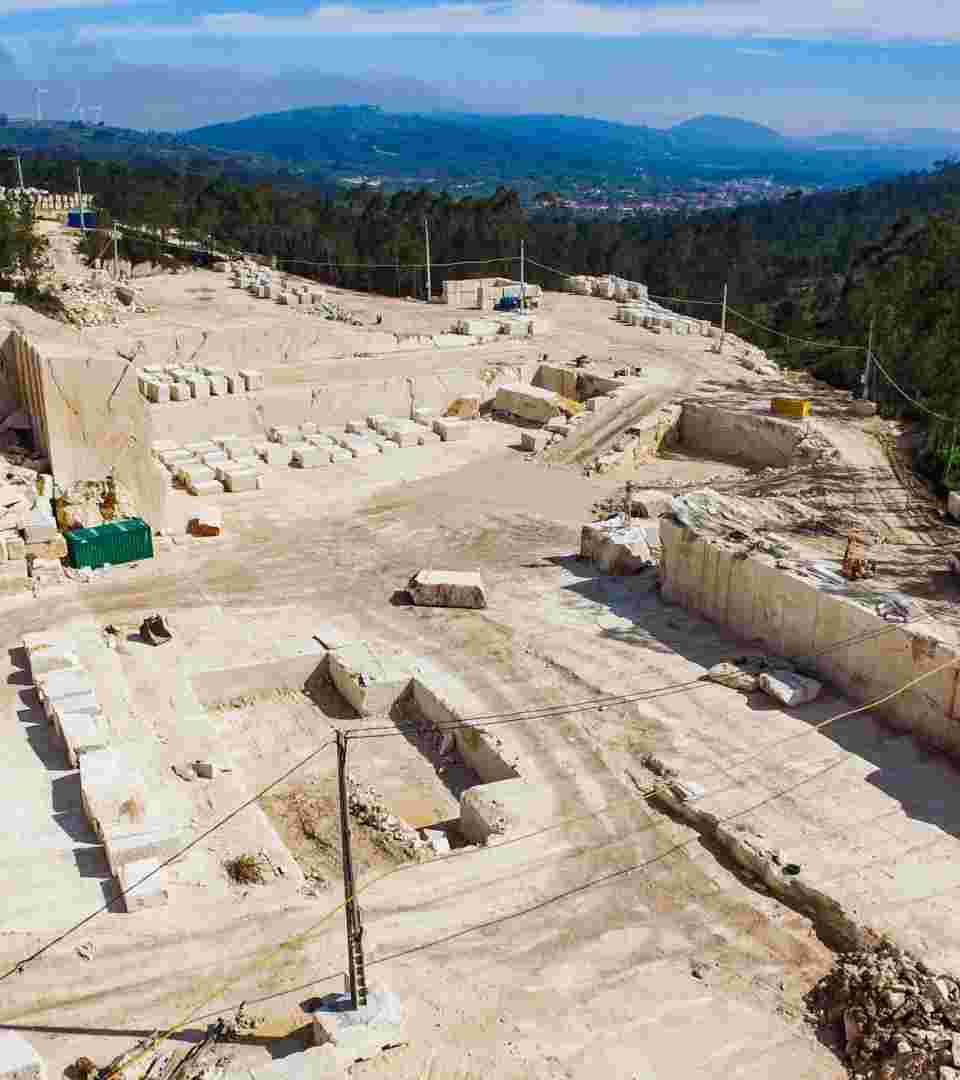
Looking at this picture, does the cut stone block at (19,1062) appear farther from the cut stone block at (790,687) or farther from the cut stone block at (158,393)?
the cut stone block at (158,393)

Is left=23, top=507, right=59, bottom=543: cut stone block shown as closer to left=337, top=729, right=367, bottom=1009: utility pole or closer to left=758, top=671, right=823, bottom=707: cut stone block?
left=337, top=729, right=367, bottom=1009: utility pole

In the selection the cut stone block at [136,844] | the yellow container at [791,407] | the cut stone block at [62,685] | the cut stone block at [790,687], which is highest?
the yellow container at [791,407]

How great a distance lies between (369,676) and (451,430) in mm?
14685

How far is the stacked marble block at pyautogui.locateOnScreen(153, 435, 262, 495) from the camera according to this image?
24672mm

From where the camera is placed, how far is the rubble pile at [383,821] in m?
12.6

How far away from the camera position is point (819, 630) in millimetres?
15133

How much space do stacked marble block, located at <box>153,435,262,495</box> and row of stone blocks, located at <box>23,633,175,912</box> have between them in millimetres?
8945

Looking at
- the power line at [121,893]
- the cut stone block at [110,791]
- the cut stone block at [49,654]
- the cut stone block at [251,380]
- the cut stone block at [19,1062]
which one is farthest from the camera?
the cut stone block at [251,380]

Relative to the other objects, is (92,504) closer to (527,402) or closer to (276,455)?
(276,455)

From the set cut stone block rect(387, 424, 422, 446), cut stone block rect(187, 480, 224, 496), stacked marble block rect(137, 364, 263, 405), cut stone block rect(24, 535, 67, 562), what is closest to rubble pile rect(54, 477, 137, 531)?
cut stone block rect(24, 535, 67, 562)

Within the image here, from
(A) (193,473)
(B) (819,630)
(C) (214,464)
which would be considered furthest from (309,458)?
(B) (819,630)

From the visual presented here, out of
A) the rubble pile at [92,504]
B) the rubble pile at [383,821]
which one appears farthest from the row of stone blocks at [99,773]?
the rubble pile at [92,504]

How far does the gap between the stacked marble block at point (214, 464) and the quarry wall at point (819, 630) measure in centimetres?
1091

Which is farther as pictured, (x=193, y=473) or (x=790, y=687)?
(x=193, y=473)
